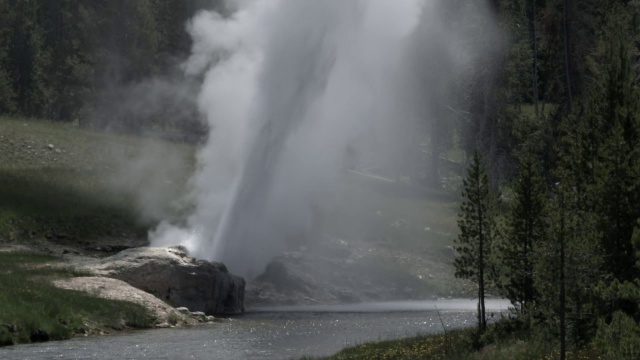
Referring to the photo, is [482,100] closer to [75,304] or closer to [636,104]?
[636,104]

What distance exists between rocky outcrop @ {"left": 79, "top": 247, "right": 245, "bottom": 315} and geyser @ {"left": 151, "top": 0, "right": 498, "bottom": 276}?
226 inches

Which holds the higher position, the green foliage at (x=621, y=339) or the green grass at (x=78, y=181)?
the green grass at (x=78, y=181)

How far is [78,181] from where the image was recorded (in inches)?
3086

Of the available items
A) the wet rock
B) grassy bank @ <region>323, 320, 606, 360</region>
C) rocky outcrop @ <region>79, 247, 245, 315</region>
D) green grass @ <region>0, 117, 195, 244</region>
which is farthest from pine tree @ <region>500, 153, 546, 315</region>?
green grass @ <region>0, 117, 195, 244</region>

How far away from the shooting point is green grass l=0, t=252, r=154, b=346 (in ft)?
140

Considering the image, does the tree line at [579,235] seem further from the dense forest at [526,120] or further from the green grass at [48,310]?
the green grass at [48,310]

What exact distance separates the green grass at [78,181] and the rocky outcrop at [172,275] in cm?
1079

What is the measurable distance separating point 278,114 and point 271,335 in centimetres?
2511

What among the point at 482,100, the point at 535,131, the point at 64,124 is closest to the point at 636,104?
the point at 535,131

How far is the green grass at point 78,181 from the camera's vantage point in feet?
220

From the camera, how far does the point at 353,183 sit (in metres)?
99.2

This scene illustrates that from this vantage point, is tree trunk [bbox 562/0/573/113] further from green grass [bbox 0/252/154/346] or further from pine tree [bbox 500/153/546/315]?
green grass [bbox 0/252/154/346]

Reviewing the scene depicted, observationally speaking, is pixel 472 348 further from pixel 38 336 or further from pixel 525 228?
pixel 38 336

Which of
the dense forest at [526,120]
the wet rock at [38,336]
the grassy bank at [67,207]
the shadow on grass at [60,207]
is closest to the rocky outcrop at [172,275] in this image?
the grassy bank at [67,207]
